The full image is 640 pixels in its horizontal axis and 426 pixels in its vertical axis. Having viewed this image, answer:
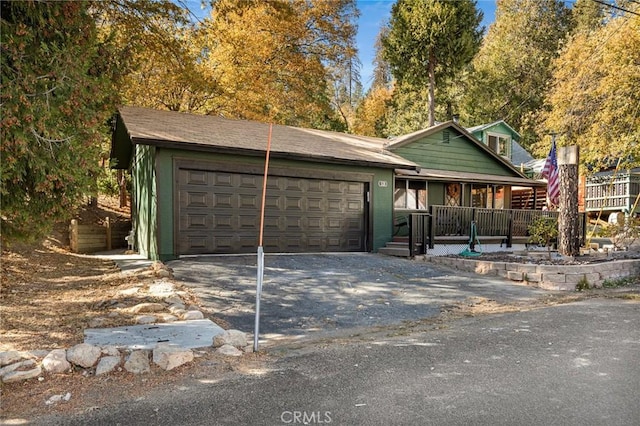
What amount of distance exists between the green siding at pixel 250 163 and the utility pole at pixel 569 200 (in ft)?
15.0

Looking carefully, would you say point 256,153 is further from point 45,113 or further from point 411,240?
point 45,113

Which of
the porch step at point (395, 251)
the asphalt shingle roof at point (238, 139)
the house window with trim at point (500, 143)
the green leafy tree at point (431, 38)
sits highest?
the green leafy tree at point (431, 38)

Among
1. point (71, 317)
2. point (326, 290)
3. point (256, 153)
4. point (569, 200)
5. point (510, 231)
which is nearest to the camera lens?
point (71, 317)

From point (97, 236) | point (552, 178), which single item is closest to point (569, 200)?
point (552, 178)

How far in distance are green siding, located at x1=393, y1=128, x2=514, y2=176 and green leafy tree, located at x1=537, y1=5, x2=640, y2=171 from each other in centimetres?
324

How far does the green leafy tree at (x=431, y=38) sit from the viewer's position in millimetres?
23859

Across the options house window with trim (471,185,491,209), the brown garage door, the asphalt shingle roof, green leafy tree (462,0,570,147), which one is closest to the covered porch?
the brown garage door

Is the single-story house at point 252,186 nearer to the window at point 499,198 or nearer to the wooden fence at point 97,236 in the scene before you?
the wooden fence at point 97,236

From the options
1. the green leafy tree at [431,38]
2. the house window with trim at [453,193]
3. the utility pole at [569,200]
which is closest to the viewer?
the utility pole at [569,200]

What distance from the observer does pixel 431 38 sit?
2417cm

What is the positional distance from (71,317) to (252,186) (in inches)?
235

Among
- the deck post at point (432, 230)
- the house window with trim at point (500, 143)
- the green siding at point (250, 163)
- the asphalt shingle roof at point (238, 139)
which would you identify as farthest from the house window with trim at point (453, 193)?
the house window with trim at point (500, 143)

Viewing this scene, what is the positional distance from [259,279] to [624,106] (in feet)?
56.4

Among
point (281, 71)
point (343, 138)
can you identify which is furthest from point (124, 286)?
point (281, 71)
